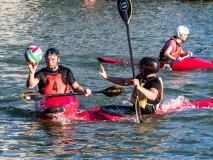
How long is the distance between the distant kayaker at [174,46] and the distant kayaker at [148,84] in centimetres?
546

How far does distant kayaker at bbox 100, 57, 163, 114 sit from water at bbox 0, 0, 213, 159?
35 cm

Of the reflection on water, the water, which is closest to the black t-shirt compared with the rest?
the water

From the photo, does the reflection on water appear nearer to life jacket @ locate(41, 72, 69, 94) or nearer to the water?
the water

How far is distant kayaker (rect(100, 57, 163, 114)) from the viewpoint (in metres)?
8.98

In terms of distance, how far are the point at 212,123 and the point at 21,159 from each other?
147 inches

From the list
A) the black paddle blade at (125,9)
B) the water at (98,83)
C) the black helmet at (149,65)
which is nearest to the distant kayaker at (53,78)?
the water at (98,83)

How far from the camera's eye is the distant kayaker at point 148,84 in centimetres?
898

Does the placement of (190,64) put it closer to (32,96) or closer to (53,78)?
(53,78)

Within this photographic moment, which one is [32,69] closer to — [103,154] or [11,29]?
[103,154]

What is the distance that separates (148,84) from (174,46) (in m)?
6.01

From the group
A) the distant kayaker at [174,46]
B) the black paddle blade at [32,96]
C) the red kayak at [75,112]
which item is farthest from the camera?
the distant kayaker at [174,46]

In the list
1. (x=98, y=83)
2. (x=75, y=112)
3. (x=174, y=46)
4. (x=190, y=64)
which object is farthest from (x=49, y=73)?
(x=190, y=64)

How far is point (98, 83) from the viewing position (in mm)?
13875

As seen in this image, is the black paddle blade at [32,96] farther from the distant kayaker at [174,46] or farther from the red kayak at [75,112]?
the distant kayaker at [174,46]
